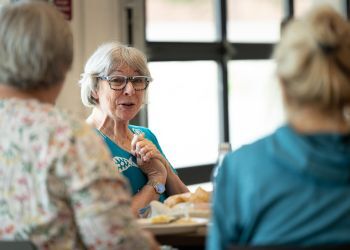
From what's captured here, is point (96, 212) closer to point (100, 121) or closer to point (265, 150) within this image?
point (265, 150)

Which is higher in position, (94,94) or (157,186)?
(94,94)

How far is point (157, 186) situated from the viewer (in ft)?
10.7

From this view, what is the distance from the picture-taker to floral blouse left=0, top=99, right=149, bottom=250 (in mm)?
1904

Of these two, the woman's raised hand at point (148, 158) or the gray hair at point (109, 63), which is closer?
the woman's raised hand at point (148, 158)

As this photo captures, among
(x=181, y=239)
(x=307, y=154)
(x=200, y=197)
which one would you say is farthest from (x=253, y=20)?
(x=307, y=154)

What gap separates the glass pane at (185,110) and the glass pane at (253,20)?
0.42 meters

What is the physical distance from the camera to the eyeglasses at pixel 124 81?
341 centimetres

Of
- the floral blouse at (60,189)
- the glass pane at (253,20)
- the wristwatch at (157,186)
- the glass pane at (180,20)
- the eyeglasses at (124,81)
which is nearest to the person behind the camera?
the floral blouse at (60,189)

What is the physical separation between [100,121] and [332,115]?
1.74 m

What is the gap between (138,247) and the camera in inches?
78.0

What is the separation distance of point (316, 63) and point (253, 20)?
15.1ft

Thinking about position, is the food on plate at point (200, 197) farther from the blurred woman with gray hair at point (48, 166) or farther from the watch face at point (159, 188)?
the blurred woman with gray hair at point (48, 166)

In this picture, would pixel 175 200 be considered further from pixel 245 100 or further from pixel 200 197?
pixel 245 100

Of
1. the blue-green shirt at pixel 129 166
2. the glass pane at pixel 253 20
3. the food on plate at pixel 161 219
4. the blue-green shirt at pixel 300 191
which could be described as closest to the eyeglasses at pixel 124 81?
the blue-green shirt at pixel 129 166
